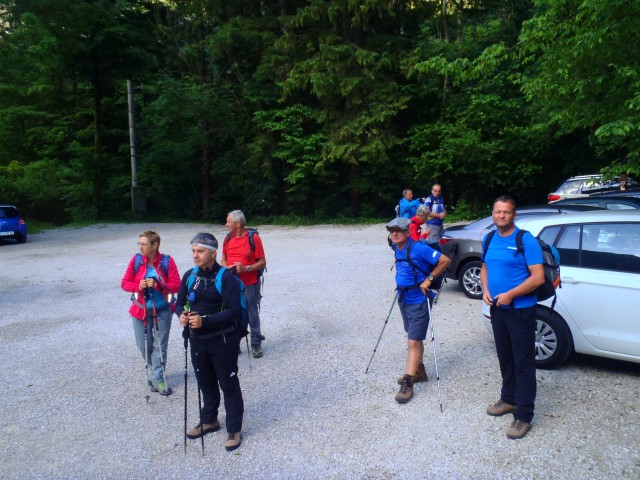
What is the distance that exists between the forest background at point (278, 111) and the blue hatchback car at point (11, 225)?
6.76m

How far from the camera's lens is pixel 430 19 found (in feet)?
83.1

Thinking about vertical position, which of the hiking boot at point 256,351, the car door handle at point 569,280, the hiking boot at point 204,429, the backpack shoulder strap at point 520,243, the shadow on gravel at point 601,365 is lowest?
the hiking boot at point 204,429

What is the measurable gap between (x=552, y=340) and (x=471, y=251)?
3561mm

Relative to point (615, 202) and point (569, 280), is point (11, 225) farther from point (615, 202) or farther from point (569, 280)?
point (569, 280)

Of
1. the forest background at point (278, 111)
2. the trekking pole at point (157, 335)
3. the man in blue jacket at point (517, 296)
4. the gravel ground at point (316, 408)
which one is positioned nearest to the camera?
the gravel ground at point (316, 408)

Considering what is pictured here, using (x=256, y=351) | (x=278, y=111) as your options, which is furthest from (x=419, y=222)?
(x=278, y=111)

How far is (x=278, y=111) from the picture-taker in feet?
84.0

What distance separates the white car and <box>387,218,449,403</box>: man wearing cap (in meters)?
1.14

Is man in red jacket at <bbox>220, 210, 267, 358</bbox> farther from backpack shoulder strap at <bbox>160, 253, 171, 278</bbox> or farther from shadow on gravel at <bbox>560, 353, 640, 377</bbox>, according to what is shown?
shadow on gravel at <bbox>560, 353, 640, 377</bbox>

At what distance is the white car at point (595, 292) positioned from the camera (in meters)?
4.93

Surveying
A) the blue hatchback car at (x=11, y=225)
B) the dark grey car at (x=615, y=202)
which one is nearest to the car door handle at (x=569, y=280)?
the dark grey car at (x=615, y=202)

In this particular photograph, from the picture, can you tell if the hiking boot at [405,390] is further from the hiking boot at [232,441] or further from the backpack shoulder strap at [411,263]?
the hiking boot at [232,441]

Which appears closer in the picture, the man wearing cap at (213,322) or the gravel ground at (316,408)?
the gravel ground at (316,408)

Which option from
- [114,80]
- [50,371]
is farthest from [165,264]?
[114,80]
